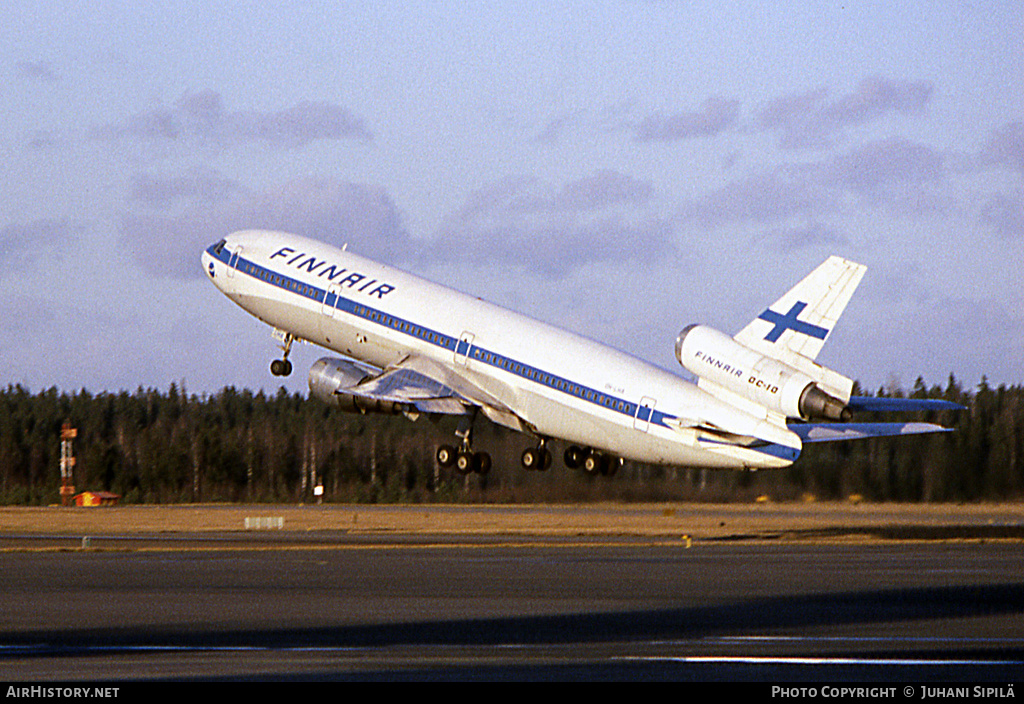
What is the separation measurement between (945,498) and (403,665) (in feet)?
183

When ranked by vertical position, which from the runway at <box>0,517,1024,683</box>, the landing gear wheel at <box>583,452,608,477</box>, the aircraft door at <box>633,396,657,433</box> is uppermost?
the aircraft door at <box>633,396,657,433</box>

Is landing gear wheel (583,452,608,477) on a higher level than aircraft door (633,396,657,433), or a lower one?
lower

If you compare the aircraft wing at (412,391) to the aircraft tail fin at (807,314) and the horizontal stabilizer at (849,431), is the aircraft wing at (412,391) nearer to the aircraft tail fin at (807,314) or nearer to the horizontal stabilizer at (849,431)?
the aircraft tail fin at (807,314)

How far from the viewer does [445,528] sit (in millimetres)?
71750

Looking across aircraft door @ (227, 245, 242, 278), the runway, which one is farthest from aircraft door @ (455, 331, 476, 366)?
aircraft door @ (227, 245, 242, 278)

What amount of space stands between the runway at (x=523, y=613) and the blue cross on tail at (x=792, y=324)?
24.4 ft

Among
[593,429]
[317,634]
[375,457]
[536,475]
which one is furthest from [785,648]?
[375,457]

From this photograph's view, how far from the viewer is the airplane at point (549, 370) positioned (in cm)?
5253

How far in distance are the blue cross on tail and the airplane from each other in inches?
1.7

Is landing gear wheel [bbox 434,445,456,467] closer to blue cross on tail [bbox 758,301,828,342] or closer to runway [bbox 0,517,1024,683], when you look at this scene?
runway [bbox 0,517,1024,683]

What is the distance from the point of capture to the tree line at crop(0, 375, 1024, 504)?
79.0 m

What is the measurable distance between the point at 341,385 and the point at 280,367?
5.27 meters
